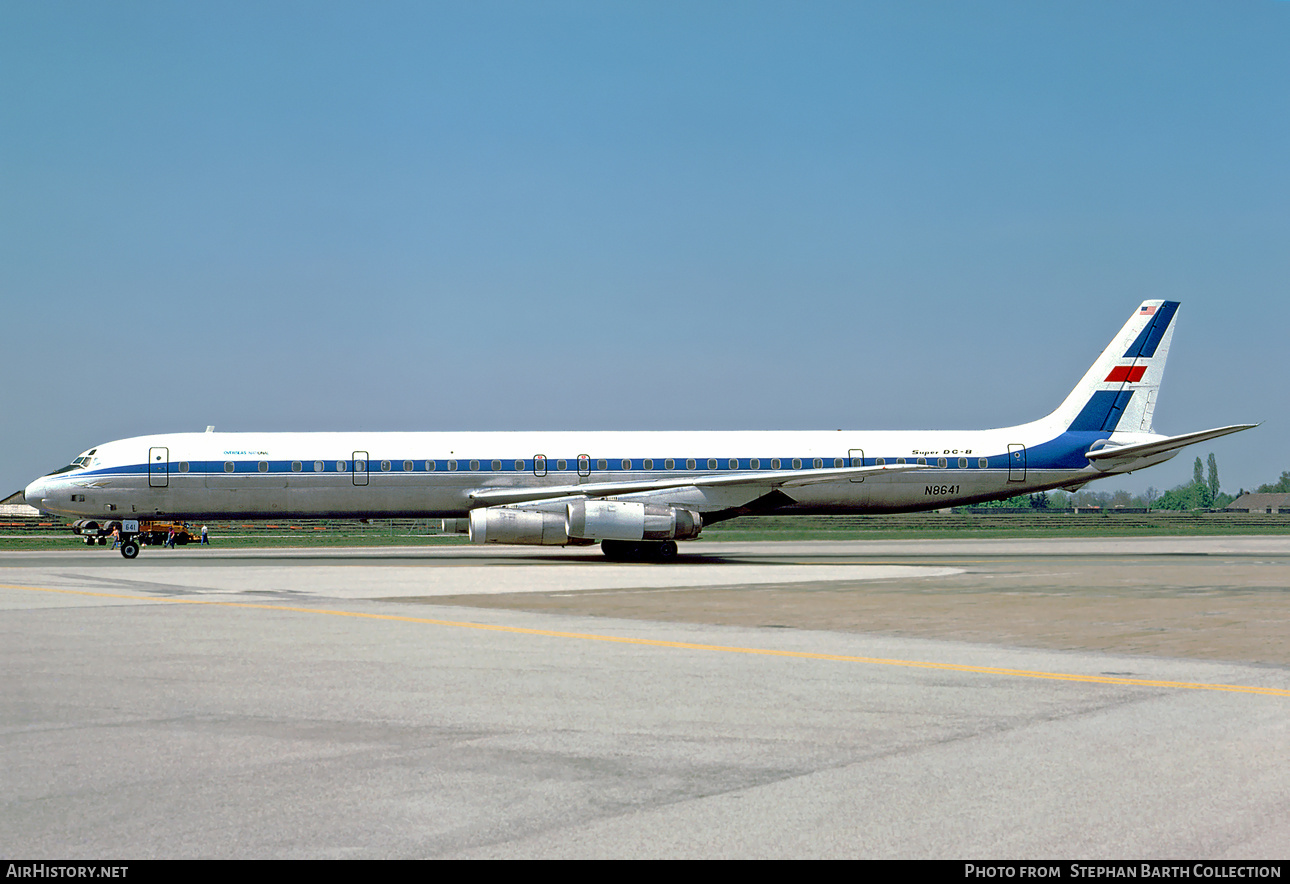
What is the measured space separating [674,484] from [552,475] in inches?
152

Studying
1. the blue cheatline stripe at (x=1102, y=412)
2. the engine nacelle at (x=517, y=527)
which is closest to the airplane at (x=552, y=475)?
the engine nacelle at (x=517, y=527)

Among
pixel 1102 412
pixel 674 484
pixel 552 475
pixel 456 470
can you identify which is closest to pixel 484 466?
pixel 456 470

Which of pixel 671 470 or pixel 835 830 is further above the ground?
pixel 671 470

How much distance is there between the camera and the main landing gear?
3438cm

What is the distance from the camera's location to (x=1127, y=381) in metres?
38.9

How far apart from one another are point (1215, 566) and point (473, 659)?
79.1 ft

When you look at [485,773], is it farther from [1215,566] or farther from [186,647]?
[1215,566]

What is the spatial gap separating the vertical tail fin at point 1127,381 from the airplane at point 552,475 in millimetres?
1501

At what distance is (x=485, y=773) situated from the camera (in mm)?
7102

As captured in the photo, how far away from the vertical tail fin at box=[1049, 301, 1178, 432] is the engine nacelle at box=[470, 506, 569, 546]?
17.4 metres

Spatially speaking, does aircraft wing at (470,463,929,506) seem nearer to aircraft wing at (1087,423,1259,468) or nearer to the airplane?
the airplane

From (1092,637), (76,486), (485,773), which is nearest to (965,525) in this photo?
(76,486)

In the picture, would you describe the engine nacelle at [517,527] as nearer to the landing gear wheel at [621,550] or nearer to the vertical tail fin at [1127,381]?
the landing gear wheel at [621,550]

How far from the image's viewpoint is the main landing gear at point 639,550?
113ft
